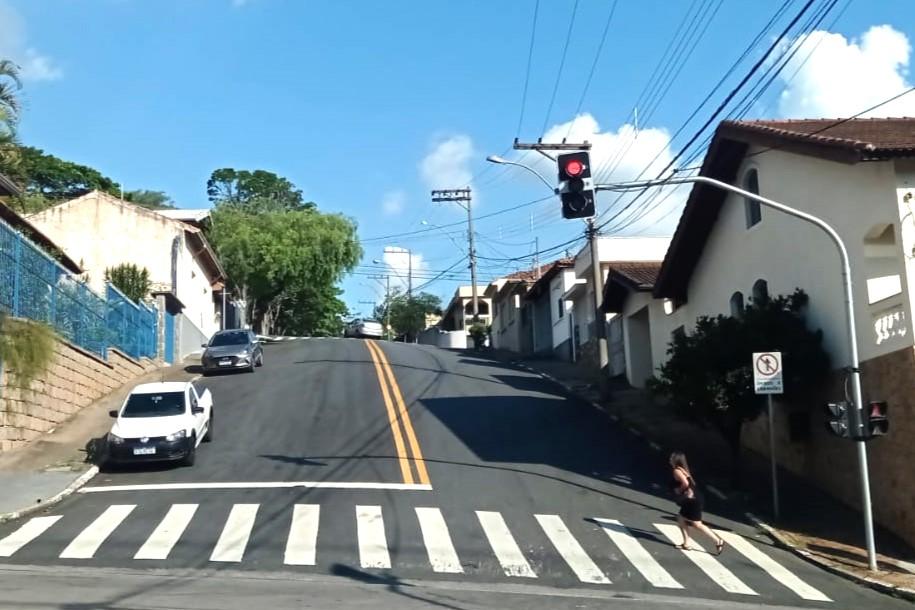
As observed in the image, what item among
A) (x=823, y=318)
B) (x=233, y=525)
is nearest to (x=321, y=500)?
(x=233, y=525)

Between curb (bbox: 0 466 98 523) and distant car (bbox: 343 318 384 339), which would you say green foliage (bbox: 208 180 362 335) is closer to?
distant car (bbox: 343 318 384 339)

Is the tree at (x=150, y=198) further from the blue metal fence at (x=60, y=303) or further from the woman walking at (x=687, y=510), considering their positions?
the woman walking at (x=687, y=510)

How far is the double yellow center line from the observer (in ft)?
70.5

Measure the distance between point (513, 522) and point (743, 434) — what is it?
9857mm

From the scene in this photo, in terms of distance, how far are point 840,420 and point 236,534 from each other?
983 cm

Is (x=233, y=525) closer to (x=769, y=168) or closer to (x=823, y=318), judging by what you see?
(x=823, y=318)

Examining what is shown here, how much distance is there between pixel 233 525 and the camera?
676 inches

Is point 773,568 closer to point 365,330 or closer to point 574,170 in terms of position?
point 574,170

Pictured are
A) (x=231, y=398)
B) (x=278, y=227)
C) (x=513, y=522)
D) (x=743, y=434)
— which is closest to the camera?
(x=513, y=522)

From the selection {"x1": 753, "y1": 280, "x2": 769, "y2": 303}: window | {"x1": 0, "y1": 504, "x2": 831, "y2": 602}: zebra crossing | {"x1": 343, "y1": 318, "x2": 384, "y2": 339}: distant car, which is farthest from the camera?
{"x1": 343, "y1": 318, "x2": 384, "y2": 339}: distant car

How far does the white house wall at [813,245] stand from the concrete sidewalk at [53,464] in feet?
49.3

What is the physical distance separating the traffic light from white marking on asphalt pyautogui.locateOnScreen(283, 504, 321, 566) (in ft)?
20.2

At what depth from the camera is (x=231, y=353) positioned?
36969 millimetres

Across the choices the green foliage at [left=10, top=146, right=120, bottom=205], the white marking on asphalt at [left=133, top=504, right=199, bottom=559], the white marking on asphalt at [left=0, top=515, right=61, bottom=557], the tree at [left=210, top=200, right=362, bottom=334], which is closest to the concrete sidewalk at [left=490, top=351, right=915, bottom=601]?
the white marking on asphalt at [left=133, top=504, right=199, bottom=559]
